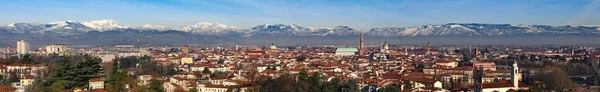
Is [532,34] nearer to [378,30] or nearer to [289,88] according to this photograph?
[378,30]

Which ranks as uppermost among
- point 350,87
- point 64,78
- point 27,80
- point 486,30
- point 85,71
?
point 486,30

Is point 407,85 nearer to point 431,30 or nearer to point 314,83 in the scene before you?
point 314,83

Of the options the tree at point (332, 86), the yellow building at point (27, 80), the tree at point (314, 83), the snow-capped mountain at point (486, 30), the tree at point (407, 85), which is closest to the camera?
the tree at point (332, 86)

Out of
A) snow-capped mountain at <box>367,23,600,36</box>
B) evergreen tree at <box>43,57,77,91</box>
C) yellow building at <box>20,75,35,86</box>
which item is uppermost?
snow-capped mountain at <box>367,23,600,36</box>

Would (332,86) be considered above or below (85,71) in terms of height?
below

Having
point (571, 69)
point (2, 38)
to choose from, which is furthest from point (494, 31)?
point (571, 69)

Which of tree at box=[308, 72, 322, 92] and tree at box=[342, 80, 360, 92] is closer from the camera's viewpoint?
tree at box=[308, 72, 322, 92]

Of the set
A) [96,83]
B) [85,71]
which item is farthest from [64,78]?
[96,83]

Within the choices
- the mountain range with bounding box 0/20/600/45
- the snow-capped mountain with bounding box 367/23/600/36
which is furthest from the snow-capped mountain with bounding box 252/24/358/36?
the snow-capped mountain with bounding box 367/23/600/36

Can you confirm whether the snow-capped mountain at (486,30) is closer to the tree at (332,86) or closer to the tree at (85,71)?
the tree at (332,86)

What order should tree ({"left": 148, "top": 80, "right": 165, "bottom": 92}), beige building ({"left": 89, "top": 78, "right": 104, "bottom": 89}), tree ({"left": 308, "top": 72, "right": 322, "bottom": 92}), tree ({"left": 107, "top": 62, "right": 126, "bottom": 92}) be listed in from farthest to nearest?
1. beige building ({"left": 89, "top": 78, "right": 104, "bottom": 89})
2. tree ({"left": 308, "top": 72, "right": 322, "bottom": 92})
3. tree ({"left": 107, "top": 62, "right": 126, "bottom": 92})
4. tree ({"left": 148, "top": 80, "right": 165, "bottom": 92})

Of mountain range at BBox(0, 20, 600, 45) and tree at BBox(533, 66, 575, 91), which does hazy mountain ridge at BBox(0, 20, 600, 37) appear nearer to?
mountain range at BBox(0, 20, 600, 45)

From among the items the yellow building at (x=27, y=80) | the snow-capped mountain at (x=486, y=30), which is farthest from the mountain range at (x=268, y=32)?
the yellow building at (x=27, y=80)
